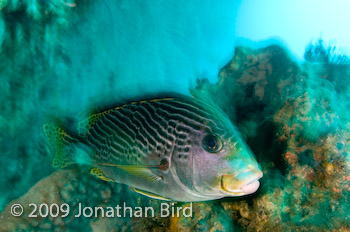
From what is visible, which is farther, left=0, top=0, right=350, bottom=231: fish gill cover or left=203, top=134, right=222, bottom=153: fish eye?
left=0, top=0, right=350, bottom=231: fish gill cover

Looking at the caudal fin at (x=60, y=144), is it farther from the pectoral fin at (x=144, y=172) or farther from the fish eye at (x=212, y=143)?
the fish eye at (x=212, y=143)

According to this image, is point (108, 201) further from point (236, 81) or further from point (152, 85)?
point (236, 81)

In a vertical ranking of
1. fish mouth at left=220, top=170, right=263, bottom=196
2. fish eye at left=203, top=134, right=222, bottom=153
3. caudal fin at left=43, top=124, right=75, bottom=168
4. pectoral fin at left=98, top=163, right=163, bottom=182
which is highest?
caudal fin at left=43, top=124, right=75, bottom=168

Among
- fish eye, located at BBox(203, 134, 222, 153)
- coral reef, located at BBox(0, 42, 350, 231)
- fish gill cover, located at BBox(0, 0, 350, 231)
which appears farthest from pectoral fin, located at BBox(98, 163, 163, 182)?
coral reef, located at BBox(0, 42, 350, 231)

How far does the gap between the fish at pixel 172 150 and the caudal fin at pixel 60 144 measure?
11.1 inches

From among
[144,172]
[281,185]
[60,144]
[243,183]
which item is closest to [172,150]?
[144,172]

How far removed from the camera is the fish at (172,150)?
174 cm

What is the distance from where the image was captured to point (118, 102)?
278cm

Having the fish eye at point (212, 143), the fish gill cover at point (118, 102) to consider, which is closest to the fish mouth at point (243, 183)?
the fish eye at point (212, 143)

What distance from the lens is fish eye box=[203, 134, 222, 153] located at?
180 centimetres

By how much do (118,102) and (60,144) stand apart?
94 cm

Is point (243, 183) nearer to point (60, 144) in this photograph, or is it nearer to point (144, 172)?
point (144, 172)

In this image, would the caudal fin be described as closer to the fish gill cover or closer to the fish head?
the fish gill cover

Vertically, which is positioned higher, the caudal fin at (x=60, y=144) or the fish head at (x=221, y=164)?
the caudal fin at (x=60, y=144)
